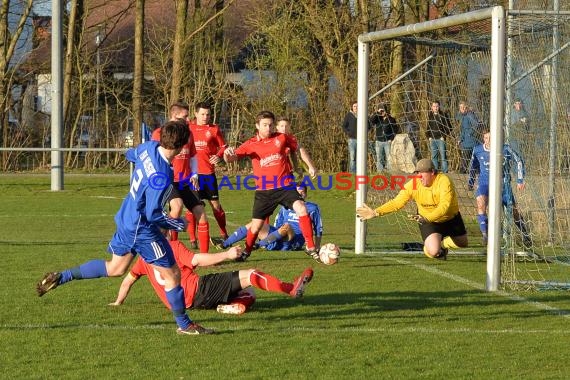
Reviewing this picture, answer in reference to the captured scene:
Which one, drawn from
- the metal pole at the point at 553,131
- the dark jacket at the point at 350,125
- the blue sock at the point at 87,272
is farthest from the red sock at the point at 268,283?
the dark jacket at the point at 350,125

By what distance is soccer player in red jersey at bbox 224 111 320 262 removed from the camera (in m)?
11.4

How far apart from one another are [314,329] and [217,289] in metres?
0.97

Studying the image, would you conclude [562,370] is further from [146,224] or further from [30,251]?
[30,251]

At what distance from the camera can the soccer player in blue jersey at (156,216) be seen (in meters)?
6.97

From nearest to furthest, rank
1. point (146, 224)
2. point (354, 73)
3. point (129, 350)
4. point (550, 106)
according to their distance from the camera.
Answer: point (129, 350) < point (146, 224) < point (550, 106) < point (354, 73)

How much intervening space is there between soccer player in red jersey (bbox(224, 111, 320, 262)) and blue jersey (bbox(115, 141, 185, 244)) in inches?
158

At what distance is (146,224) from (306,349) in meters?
1.47

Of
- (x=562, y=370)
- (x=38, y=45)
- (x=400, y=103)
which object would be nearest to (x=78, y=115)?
(x=38, y=45)

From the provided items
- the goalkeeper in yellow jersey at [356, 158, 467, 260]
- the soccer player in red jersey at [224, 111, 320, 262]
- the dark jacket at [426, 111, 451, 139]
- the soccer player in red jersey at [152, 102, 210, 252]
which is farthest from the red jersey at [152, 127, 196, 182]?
the dark jacket at [426, 111, 451, 139]

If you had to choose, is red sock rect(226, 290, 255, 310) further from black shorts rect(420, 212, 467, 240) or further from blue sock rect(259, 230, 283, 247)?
blue sock rect(259, 230, 283, 247)

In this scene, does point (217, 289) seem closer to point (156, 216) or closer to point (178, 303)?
point (178, 303)

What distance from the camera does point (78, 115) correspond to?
3005 centimetres

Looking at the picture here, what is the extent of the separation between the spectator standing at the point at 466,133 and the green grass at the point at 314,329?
2.71 m

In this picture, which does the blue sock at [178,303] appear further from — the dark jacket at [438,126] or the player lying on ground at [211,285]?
the dark jacket at [438,126]
